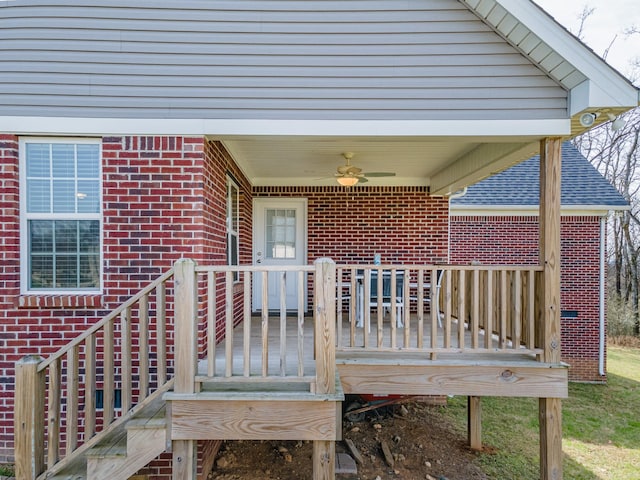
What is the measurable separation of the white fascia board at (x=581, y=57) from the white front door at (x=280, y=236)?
4.29m

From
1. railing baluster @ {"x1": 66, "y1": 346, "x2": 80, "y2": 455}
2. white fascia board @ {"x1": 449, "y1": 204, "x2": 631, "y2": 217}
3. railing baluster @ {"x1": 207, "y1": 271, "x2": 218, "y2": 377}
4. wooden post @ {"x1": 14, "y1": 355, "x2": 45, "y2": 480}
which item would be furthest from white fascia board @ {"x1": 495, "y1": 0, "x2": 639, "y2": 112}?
wooden post @ {"x1": 14, "y1": 355, "x2": 45, "y2": 480}

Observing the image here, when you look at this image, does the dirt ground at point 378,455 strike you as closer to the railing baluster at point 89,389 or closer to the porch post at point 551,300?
the porch post at point 551,300

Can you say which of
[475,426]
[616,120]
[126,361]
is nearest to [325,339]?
[126,361]

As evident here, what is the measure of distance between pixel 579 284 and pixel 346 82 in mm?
7507

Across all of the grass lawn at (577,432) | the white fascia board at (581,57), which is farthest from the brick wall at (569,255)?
the white fascia board at (581,57)

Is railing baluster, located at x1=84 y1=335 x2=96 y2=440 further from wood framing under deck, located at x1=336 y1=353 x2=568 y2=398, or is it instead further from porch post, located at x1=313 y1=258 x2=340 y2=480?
wood framing under deck, located at x1=336 y1=353 x2=568 y2=398

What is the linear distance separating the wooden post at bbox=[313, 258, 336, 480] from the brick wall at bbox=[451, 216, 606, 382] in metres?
5.88

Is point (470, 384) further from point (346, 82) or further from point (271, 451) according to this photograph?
point (346, 82)

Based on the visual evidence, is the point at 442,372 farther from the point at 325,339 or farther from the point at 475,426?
the point at 475,426

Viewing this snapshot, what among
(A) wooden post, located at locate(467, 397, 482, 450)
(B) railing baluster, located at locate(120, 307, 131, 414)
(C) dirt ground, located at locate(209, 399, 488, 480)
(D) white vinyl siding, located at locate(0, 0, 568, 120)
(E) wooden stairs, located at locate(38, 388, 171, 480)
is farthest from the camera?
(A) wooden post, located at locate(467, 397, 482, 450)

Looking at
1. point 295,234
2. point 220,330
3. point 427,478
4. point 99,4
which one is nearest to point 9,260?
point 220,330

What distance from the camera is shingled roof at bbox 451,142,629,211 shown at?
7.75m

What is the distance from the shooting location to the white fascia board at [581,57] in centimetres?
321

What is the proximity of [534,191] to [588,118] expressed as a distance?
5436mm
